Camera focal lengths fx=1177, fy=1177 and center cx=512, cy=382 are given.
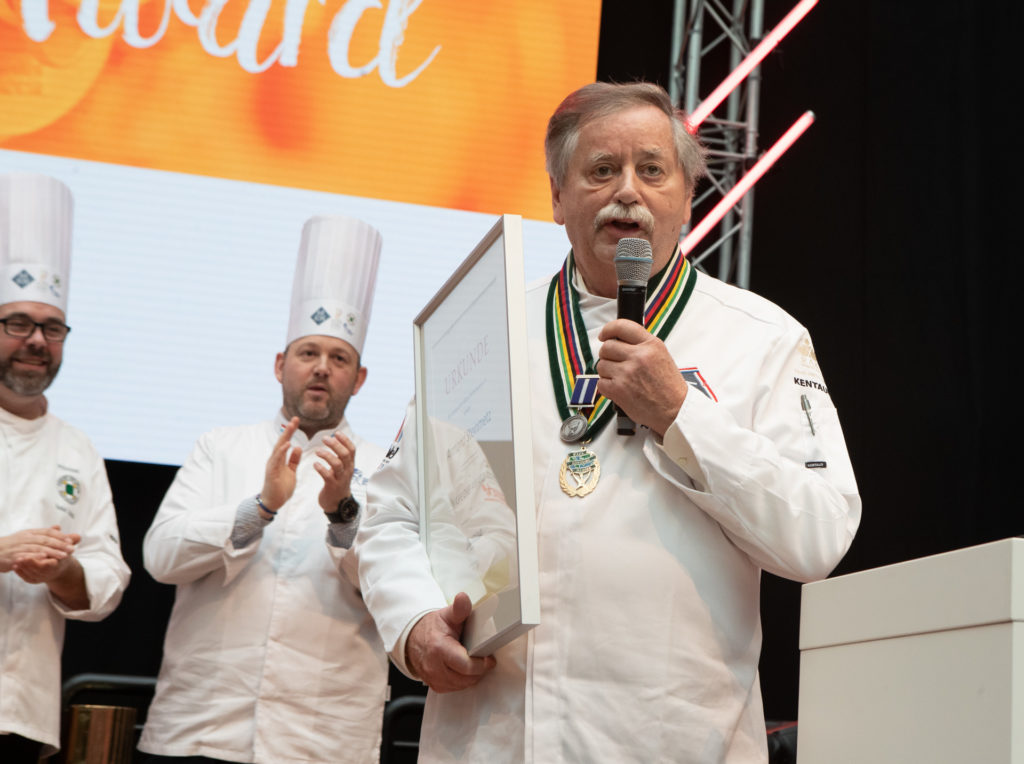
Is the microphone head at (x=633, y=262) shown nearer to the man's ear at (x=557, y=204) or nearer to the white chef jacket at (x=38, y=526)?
the man's ear at (x=557, y=204)

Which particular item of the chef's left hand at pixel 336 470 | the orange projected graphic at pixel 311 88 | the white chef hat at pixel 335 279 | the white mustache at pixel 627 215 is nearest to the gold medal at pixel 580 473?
the white mustache at pixel 627 215

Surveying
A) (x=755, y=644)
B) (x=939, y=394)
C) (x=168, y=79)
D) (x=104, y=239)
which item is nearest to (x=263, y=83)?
(x=168, y=79)

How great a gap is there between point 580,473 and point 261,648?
1.57m

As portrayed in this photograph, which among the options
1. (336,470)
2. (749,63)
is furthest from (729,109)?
(336,470)

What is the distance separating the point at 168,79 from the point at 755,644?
112 inches

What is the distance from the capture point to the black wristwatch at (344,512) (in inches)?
113

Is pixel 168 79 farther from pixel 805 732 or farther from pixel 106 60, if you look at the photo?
pixel 805 732

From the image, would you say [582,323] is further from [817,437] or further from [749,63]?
[749,63]

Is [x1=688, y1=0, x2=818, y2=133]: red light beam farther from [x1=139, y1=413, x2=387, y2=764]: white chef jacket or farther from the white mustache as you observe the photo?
the white mustache

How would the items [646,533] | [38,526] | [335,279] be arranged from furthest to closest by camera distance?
[335,279]
[38,526]
[646,533]

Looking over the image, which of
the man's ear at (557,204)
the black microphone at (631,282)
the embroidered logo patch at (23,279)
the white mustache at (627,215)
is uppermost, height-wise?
the embroidered logo patch at (23,279)

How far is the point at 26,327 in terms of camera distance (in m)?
3.25

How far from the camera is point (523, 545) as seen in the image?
4.32 ft

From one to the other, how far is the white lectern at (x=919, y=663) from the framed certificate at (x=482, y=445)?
0.32 meters
